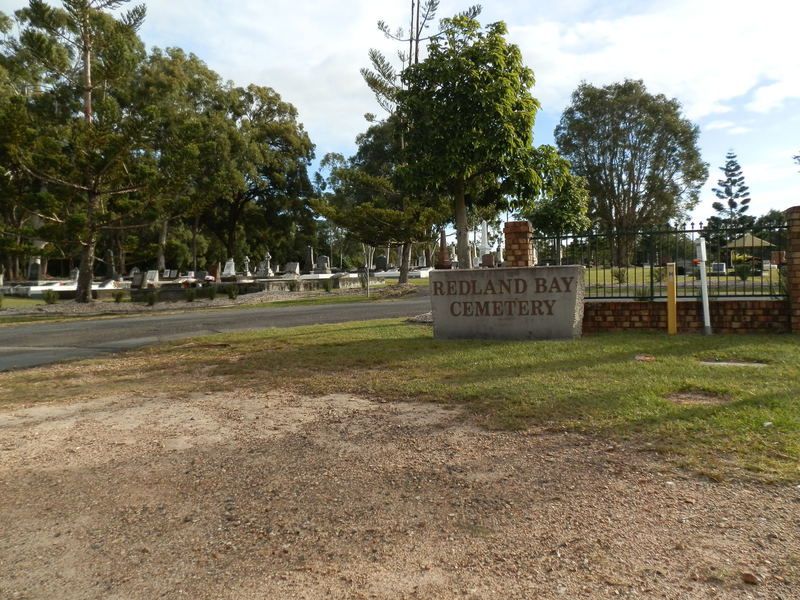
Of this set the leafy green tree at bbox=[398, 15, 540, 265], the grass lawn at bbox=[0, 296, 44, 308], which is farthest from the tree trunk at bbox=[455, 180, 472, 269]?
the grass lawn at bbox=[0, 296, 44, 308]

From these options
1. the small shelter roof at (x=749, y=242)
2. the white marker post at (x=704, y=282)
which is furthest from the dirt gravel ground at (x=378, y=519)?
the small shelter roof at (x=749, y=242)

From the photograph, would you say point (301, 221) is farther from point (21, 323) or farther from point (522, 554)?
point (522, 554)

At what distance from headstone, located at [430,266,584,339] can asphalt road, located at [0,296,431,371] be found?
4996 millimetres

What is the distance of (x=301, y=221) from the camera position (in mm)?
49562

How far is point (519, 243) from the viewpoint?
29.5ft

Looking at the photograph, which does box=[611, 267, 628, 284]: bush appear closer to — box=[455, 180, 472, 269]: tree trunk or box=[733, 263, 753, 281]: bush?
box=[733, 263, 753, 281]: bush

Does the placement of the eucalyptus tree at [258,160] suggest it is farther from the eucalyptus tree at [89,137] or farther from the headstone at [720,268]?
the headstone at [720,268]

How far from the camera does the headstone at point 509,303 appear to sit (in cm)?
838

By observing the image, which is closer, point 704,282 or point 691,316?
point 704,282

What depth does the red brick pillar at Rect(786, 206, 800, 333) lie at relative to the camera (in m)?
7.84

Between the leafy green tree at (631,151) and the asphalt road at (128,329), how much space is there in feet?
101

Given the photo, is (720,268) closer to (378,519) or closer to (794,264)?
(794,264)

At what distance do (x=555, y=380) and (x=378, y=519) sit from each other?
3245 millimetres

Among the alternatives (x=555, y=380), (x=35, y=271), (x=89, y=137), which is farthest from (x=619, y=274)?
(x=35, y=271)
